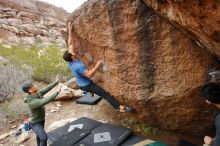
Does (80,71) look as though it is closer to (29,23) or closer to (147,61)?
(147,61)

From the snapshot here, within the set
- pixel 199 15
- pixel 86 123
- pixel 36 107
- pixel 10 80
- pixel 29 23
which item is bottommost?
pixel 86 123

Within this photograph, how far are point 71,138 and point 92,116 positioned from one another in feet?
A: 4.64

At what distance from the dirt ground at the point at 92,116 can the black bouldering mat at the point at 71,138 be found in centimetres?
90

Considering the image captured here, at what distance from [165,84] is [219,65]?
880 millimetres

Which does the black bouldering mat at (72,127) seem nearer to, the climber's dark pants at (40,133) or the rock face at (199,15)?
the climber's dark pants at (40,133)

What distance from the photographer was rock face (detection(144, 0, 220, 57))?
2.58 metres

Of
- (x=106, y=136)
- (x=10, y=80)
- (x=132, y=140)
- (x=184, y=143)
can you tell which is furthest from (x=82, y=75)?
(x=10, y=80)

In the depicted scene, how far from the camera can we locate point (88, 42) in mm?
5035

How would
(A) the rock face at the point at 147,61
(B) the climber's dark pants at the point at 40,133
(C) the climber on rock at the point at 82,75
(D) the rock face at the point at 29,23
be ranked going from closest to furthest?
(A) the rock face at the point at 147,61 → (B) the climber's dark pants at the point at 40,133 → (C) the climber on rock at the point at 82,75 → (D) the rock face at the point at 29,23

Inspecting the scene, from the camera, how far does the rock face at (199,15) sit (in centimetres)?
258

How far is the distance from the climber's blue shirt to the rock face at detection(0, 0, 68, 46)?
45.8ft

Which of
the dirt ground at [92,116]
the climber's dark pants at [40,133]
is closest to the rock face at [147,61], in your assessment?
the dirt ground at [92,116]

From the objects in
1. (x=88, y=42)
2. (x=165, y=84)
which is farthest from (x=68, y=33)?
(x=165, y=84)

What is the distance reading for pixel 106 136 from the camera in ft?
17.9
